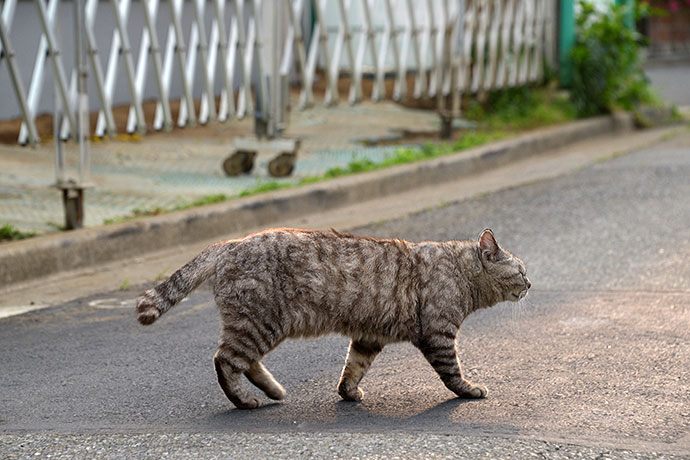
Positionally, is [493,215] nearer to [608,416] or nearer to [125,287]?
[125,287]

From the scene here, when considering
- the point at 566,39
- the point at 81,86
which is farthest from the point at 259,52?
the point at 566,39

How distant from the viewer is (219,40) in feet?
28.4

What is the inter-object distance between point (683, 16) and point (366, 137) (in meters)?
19.2

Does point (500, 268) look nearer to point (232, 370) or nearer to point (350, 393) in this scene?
point (350, 393)

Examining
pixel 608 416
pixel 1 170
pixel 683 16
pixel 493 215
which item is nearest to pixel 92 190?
pixel 1 170

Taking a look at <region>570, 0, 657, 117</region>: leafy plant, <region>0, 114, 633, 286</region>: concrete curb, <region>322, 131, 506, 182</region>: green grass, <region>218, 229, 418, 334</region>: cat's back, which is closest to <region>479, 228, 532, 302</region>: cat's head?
<region>218, 229, 418, 334</region>: cat's back

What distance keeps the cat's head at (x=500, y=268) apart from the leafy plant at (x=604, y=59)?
8.86 m

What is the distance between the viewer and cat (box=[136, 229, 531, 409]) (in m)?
3.80

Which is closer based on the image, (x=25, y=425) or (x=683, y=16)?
(x=25, y=425)

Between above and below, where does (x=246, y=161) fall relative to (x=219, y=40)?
below

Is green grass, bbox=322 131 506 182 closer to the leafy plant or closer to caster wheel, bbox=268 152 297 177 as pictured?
caster wheel, bbox=268 152 297 177

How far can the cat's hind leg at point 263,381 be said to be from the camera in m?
3.96

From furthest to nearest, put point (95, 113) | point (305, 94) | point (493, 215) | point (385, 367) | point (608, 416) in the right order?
point (95, 113) < point (305, 94) < point (493, 215) < point (385, 367) < point (608, 416)

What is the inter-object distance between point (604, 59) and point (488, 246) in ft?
29.6
